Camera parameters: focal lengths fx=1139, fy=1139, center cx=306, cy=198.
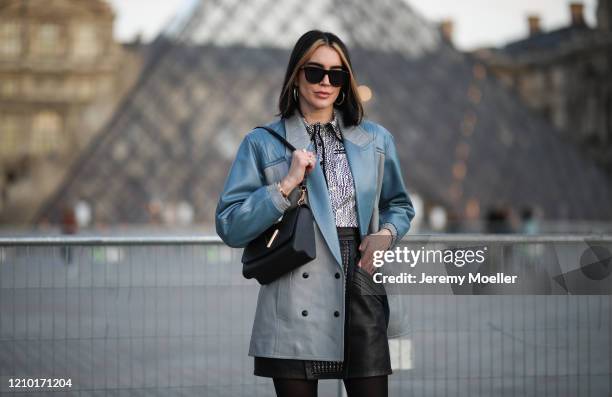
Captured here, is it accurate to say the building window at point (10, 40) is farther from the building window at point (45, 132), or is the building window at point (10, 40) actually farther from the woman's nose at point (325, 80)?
Result: the woman's nose at point (325, 80)

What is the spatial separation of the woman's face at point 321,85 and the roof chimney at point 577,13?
70833 millimetres

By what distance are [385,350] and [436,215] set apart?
29.5 metres

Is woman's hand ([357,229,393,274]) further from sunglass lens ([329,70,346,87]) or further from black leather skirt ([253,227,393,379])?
sunglass lens ([329,70,346,87])

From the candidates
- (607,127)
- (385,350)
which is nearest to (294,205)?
(385,350)

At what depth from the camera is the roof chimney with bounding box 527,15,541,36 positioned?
74.7 meters

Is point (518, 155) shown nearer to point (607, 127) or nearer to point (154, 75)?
point (154, 75)

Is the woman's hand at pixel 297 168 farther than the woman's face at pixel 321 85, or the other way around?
the woman's face at pixel 321 85

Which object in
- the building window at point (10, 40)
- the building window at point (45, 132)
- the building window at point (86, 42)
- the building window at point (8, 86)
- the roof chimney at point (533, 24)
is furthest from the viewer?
the roof chimney at point (533, 24)

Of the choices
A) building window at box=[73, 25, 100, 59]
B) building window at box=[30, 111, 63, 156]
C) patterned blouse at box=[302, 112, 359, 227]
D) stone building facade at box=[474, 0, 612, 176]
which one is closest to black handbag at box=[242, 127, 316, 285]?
patterned blouse at box=[302, 112, 359, 227]

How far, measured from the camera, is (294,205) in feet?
11.4

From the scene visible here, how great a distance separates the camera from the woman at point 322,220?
3434 millimetres

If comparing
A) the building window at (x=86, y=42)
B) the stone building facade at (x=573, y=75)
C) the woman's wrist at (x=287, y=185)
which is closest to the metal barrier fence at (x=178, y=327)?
the woman's wrist at (x=287, y=185)

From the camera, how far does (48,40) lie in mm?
65125

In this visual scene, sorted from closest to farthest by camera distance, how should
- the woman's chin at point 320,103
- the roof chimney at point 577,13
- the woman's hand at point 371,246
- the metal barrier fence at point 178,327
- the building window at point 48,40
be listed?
the woman's hand at point 371,246 → the woman's chin at point 320,103 → the metal barrier fence at point 178,327 → the building window at point 48,40 → the roof chimney at point 577,13
